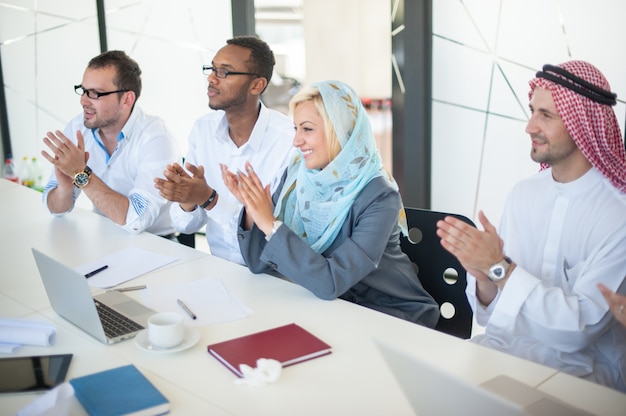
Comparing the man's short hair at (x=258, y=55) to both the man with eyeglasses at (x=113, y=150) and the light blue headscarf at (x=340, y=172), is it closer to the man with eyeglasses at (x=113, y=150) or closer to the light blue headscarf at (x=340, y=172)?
the man with eyeglasses at (x=113, y=150)

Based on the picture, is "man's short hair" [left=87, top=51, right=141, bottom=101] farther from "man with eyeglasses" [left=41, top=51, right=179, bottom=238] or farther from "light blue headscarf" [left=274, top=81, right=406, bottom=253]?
"light blue headscarf" [left=274, top=81, right=406, bottom=253]

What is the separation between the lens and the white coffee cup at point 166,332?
5.13ft

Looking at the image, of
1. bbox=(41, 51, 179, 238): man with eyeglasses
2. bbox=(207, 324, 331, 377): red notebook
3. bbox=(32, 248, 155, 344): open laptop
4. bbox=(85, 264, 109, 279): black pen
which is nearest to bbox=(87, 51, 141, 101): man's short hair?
bbox=(41, 51, 179, 238): man with eyeglasses

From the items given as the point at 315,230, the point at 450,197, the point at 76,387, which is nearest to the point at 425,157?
the point at 450,197

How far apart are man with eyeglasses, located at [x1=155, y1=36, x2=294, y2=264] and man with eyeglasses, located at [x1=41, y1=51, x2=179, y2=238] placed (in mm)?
159

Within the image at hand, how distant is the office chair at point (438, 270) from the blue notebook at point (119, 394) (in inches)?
39.4

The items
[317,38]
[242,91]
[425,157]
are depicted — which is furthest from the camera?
[317,38]

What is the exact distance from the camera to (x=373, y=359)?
1525 millimetres

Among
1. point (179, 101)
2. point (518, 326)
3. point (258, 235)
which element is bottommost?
point (518, 326)

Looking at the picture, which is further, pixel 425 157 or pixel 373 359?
pixel 425 157

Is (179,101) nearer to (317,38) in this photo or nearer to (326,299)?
(317,38)

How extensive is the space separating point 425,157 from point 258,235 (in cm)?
134

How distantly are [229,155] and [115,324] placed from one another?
1237 millimetres

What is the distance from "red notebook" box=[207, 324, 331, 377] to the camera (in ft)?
4.95
